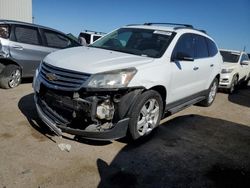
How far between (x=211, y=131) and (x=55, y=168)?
10.5 feet

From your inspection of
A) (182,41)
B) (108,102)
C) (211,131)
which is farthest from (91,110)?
(211,131)

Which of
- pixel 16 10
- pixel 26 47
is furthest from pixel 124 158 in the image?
pixel 16 10

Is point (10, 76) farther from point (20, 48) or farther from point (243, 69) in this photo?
point (243, 69)

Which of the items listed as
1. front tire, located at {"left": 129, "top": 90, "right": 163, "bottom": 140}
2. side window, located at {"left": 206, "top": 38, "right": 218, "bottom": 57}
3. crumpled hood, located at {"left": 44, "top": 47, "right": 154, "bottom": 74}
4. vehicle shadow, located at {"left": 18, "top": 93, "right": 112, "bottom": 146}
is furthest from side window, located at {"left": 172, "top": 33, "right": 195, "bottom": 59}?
vehicle shadow, located at {"left": 18, "top": 93, "right": 112, "bottom": 146}

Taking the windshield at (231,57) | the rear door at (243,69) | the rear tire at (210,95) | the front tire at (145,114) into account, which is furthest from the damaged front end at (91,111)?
the rear door at (243,69)

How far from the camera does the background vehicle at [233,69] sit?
32.0 feet

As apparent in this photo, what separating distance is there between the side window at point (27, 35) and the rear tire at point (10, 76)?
0.73m

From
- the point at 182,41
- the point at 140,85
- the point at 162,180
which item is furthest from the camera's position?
the point at 182,41

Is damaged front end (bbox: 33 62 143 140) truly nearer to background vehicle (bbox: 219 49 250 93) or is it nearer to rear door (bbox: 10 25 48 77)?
rear door (bbox: 10 25 48 77)

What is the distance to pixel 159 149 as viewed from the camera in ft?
14.0

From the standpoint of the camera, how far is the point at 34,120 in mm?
4945

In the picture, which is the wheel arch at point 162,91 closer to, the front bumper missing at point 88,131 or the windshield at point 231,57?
the front bumper missing at point 88,131

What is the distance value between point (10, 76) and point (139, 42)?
12.1 feet

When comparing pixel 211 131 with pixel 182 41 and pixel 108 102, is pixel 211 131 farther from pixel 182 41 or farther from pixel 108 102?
pixel 108 102
